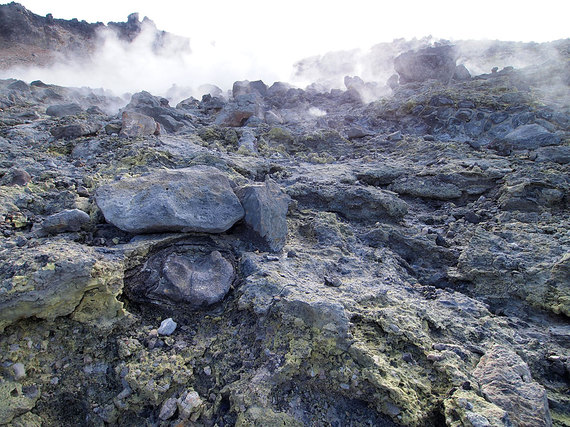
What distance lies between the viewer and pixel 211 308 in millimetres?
1976

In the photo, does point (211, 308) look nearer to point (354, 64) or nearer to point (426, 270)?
point (426, 270)

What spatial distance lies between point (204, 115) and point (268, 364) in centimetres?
640

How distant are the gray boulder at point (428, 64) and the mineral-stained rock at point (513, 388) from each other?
26.5ft

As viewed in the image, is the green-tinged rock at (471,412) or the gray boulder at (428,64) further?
the gray boulder at (428,64)

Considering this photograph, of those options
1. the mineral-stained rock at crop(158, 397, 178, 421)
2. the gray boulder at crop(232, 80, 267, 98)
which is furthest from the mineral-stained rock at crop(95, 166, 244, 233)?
the gray boulder at crop(232, 80, 267, 98)

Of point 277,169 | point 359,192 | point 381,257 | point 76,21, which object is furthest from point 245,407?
point 76,21

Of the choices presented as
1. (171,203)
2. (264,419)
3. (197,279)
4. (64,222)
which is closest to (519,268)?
(264,419)

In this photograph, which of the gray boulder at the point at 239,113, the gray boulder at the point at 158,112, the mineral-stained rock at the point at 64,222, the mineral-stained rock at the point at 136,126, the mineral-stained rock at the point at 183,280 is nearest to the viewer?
the mineral-stained rock at the point at 183,280

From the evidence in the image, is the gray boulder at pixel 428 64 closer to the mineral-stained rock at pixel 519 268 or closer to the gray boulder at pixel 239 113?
the gray boulder at pixel 239 113

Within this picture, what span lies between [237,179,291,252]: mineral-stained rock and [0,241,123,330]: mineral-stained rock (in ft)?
3.22

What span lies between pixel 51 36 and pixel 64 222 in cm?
2145

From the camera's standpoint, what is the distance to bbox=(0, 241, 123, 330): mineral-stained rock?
A: 1.55 m

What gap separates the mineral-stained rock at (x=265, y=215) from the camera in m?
2.49

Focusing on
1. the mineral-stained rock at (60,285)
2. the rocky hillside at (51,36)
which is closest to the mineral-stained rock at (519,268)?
the mineral-stained rock at (60,285)
